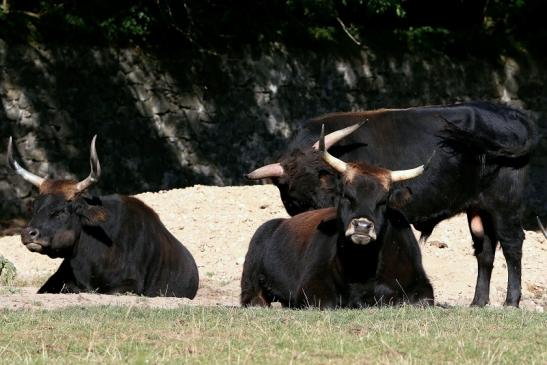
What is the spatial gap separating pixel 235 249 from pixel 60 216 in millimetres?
4482

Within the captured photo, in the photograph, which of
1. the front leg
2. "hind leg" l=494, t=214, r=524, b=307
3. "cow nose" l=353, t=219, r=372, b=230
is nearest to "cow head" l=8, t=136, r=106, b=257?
the front leg

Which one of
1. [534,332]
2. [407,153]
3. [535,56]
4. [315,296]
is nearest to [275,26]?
[535,56]

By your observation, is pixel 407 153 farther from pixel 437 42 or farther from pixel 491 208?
pixel 437 42

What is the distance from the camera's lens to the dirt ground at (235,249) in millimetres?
16844

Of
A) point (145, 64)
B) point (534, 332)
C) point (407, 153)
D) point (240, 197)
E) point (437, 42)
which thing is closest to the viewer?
point (534, 332)

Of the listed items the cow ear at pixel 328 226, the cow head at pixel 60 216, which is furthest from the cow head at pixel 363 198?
the cow head at pixel 60 216

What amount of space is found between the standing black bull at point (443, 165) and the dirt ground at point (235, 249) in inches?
50.4

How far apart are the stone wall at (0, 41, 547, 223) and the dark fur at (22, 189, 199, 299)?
24.7ft

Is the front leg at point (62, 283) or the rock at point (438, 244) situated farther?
the rock at point (438, 244)

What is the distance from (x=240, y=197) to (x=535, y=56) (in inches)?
373

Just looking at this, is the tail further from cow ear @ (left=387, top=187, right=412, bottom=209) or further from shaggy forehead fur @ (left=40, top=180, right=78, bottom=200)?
shaggy forehead fur @ (left=40, top=180, right=78, bottom=200)

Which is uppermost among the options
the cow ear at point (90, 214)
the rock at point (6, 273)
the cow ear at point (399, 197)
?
the cow ear at point (399, 197)

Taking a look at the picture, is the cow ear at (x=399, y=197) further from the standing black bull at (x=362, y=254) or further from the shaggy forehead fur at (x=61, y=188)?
the shaggy forehead fur at (x=61, y=188)

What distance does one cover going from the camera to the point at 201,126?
24.5 meters
